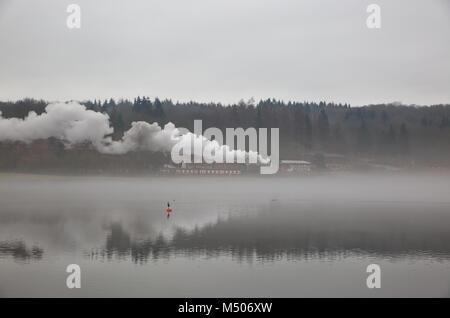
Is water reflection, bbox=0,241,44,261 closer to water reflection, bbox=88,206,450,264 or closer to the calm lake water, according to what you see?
the calm lake water

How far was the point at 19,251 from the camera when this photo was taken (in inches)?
2116

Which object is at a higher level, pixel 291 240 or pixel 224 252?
pixel 224 252

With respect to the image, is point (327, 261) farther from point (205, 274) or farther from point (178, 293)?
point (178, 293)

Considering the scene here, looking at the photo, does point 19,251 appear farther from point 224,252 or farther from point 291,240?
point 291,240

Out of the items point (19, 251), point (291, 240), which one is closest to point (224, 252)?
point (291, 240)

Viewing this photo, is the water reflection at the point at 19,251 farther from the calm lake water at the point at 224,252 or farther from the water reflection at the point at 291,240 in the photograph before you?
the water reflection at the point at 291,240

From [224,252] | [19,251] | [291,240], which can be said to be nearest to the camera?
[224,252]

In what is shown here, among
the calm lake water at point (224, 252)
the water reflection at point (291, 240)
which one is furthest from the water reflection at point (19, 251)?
the water reflection at point (291, 240)

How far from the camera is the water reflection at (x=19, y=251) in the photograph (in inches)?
2000

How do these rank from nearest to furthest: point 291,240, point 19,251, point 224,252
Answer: point 224,252, point 19,251, point 291,240

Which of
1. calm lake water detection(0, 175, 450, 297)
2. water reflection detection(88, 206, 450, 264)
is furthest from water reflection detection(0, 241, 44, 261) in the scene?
water reflection detection(88, 206, 450, 264)
